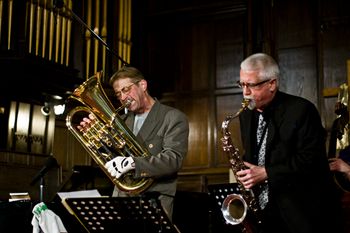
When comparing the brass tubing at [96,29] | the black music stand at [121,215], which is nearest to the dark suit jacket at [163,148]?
the black music stand at [121,215]

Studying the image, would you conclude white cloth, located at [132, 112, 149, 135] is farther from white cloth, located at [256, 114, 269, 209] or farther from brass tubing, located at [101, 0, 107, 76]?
brass tubing, located at [101, 0, 107, 76]

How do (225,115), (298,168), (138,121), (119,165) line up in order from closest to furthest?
(298,168) → (119,165) → (138,121) → (225,115)

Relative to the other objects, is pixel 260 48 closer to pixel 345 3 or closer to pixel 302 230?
pixel 345 3

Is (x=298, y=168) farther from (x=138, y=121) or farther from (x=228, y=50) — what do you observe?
(x=228, y=50)

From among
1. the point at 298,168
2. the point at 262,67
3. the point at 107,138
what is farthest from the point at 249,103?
the point at 107,138

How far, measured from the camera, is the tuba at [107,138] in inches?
179

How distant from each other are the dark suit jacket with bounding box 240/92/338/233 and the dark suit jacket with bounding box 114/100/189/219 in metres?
0.75

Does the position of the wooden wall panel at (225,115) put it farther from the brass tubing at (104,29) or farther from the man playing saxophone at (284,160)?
the man playing saxophone at (284,160)

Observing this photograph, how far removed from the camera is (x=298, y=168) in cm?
381

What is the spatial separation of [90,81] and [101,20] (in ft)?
11.4

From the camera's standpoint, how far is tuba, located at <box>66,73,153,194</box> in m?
4.54

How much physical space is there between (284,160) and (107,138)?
1370mm

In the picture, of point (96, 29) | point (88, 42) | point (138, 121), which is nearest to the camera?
point (138, 121)

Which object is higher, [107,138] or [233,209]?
[107,138]
